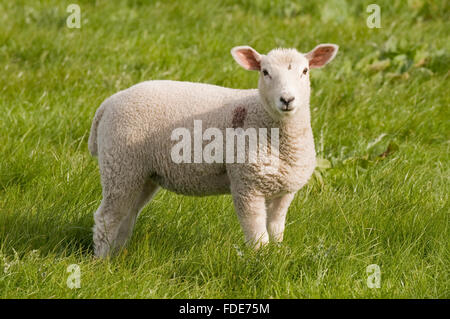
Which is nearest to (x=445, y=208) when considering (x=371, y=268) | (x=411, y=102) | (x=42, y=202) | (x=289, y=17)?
(x=371, y=268)

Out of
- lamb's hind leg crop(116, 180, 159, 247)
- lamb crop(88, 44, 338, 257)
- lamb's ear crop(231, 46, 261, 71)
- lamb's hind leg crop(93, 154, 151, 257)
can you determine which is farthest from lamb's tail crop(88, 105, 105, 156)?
lamb's ear crop(231, 46, 261, 71)

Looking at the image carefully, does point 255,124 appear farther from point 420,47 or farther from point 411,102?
point 420,47

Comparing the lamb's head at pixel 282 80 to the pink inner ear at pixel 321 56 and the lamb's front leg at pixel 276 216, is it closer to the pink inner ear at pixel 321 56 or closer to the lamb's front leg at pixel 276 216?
the pink inner ear at pixel 321 56

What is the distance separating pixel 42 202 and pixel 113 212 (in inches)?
25.5

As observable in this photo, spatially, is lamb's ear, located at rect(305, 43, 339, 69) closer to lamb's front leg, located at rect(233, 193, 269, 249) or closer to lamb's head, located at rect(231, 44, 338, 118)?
lamb's head, located at rect(231, 44, 338, 118)

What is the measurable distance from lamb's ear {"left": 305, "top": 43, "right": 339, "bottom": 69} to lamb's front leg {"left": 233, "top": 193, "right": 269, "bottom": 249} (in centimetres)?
77

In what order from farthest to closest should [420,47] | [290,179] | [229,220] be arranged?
[420,47] < [229,220] < [290,179]

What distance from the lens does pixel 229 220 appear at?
4074 mm

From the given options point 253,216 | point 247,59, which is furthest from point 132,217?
point 247,59

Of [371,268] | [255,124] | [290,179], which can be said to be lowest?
[371,268]

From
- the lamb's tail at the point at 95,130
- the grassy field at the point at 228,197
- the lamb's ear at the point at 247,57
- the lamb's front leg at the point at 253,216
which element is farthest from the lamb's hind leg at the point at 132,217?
the lamb's ear at the point at 247,57

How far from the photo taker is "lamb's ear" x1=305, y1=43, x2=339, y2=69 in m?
3.58

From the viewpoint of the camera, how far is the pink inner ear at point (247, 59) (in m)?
3.55

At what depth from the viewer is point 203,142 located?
357 cm
